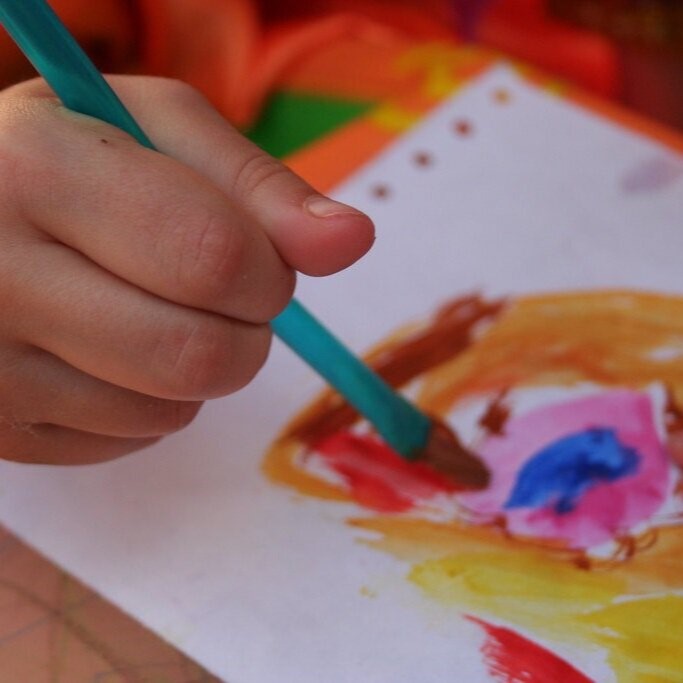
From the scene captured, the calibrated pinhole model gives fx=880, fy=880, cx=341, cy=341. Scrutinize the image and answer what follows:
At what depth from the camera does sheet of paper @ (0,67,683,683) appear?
0.34 m

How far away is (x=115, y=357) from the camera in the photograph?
30cm

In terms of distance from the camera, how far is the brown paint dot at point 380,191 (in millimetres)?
574

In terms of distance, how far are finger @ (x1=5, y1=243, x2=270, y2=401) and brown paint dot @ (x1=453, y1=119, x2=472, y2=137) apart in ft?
1.17

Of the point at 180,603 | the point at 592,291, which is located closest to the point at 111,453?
the point at 180,603

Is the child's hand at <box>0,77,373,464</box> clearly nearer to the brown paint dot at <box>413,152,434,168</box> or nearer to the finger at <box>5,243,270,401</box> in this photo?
the finger at <box>5,243,270,401</box>

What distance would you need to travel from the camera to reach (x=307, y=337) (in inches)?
14.8

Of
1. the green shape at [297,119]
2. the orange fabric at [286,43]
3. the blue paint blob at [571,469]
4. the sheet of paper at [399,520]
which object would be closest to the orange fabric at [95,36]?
the orange fabric at [286,43]

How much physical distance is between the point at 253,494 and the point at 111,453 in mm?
74

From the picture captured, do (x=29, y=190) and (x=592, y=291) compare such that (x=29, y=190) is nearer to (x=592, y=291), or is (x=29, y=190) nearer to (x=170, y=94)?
(x=170, y=94)

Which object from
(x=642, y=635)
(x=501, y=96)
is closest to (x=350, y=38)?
(x=501, y=96)

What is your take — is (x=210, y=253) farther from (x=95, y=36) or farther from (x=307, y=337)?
(x=95, y=36)

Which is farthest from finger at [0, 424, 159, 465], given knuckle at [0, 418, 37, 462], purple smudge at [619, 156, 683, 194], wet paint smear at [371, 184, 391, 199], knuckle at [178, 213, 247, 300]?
purple smudge at [619, 156, 683, 194]

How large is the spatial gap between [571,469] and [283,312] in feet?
0.54

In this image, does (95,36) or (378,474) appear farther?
(95,36)
